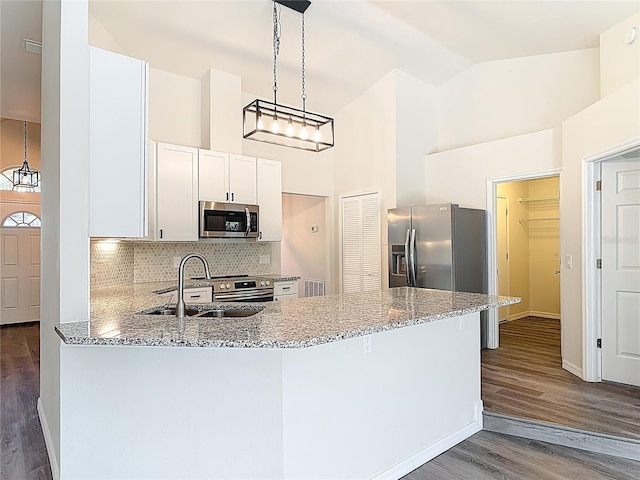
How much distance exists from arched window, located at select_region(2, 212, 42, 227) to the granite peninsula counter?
5.86 metres

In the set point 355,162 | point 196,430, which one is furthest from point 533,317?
point 196,430

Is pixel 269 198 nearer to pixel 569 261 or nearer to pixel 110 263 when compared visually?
pixel 110 263

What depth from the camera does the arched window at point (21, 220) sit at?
6.64 metres

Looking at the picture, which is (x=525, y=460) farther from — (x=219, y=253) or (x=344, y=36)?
(x=344, y=36)

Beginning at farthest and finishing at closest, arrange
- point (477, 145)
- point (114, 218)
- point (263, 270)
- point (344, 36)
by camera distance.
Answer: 1. point (263, 270)
2. point (477, 145)
3. point (344, 36)
4. point (114, 218)

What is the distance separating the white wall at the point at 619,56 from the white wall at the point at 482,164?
66 cm

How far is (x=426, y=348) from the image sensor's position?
2.48 metres

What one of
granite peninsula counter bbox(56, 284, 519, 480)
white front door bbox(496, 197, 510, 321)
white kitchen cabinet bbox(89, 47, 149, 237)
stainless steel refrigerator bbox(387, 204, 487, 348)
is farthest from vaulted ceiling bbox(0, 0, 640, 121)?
granite peninsula counter bbox(56, 284, 519, 480)

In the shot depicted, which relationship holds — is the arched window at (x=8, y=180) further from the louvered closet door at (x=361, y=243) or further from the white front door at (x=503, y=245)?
the white front door at (x=503, y=245)

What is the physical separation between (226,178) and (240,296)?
4.38 feet

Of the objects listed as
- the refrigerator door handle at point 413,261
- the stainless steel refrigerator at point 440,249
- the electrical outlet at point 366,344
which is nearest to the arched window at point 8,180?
the stainless steel refrigerator at point 440,249

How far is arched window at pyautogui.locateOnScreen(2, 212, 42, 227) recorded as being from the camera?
21.8ft

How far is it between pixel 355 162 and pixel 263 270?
2.01 m

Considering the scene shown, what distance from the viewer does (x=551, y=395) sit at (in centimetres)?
316
